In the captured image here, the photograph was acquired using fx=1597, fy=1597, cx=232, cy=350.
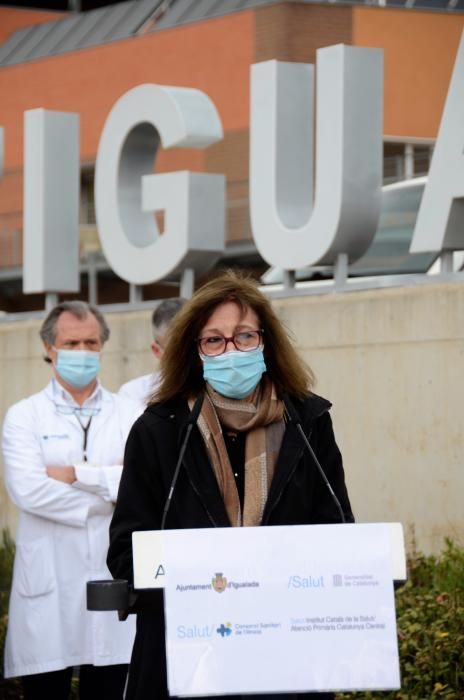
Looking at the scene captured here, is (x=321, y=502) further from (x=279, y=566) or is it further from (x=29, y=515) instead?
(x=29, y=515)

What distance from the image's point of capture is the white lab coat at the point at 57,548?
21.0 feet

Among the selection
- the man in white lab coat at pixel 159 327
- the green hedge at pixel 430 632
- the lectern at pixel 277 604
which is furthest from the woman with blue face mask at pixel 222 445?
the man in white lab coat at pixel 159 327

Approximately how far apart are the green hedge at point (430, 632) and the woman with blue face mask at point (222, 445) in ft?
9.72

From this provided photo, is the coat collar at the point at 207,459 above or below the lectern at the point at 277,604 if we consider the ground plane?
above

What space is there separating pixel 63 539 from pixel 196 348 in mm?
2389

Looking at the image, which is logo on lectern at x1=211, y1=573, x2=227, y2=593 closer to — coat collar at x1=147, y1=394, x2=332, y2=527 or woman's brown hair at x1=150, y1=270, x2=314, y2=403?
coat collar at x1=147, y1=394, x2=332, y2=527

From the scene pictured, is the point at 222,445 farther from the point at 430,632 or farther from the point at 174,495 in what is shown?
the point at 430,632

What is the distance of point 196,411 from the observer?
4207mm

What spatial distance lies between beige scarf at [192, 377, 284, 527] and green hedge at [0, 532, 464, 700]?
3.03 meters

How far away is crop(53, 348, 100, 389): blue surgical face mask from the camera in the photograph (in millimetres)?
6711

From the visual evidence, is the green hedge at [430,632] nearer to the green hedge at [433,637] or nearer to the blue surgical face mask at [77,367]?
the green hedge at [433,637]

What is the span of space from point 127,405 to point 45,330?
479 millimetres

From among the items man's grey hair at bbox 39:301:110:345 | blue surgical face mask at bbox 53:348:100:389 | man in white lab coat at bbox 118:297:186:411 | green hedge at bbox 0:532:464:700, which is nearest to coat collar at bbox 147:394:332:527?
blue surgical face mask at bbox 53:348:100:389

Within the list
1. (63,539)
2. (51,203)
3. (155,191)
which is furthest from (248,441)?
(51,203)
